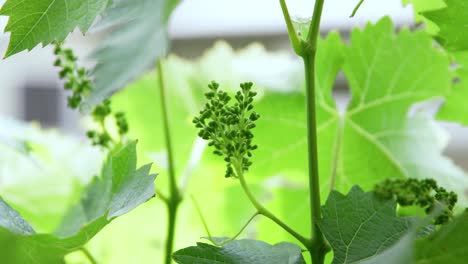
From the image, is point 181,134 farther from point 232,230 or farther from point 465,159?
point 465,159

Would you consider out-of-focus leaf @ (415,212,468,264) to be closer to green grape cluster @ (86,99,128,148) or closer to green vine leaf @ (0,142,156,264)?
green vine leaf @ (0,142,156,264)

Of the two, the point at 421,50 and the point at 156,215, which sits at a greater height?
the point at 421,50

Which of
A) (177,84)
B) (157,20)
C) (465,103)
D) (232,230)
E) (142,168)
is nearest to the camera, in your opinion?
(157,20)

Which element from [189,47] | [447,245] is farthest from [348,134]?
[189,47]

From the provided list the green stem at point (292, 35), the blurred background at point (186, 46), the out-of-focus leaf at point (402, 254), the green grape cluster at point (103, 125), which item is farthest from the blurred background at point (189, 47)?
the out-of-focus leaf at point (402, 254)

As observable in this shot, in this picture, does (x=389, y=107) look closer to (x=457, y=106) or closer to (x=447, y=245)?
(x=457, y=106)

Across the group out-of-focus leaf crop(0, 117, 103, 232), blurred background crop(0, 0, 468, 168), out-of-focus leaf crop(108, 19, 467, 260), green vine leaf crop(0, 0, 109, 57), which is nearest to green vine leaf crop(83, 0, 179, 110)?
green vine leaf crop(0, 0, 109, 57)

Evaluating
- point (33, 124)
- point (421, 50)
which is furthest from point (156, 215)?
point (421, 50)
